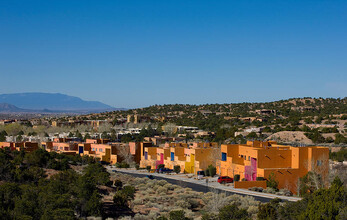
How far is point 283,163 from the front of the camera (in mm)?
43844

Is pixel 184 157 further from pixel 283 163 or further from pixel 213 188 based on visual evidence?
pixel 283 163

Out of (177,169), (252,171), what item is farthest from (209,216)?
(177,169)

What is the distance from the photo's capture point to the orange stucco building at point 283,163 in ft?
138

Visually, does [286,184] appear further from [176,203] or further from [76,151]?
[76,151]

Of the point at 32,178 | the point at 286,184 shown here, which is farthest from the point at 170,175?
the point at 32,178

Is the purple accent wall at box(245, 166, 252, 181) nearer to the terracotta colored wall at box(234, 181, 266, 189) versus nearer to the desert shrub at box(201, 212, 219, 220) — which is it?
the terracotta colored wall at box(234, 181, 266, 189)

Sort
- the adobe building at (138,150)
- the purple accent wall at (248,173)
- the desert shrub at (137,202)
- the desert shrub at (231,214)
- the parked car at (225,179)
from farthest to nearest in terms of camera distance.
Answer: the adobe building at (138,150)
the parked car at (225,179)
the purple accent wall at (248,173)
the desert shrub at (137,202)
the desert shrub at (231,214)

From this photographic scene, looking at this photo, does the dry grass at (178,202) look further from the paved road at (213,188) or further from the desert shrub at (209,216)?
the paved road at (213,188)

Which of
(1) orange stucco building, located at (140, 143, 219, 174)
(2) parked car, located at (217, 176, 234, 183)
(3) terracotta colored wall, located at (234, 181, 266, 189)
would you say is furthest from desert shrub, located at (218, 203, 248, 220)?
(1) orange stucco building, located at (140, 143, 219, 174)

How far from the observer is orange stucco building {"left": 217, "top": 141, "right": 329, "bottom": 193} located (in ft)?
138

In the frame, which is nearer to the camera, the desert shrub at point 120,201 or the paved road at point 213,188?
the desert shrub at point 120,201

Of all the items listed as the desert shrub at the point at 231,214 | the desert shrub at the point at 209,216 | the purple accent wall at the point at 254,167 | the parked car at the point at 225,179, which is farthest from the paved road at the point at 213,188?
the desert shrub at the point at 231,214

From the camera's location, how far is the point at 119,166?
6122cm

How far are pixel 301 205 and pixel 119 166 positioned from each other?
124ft
